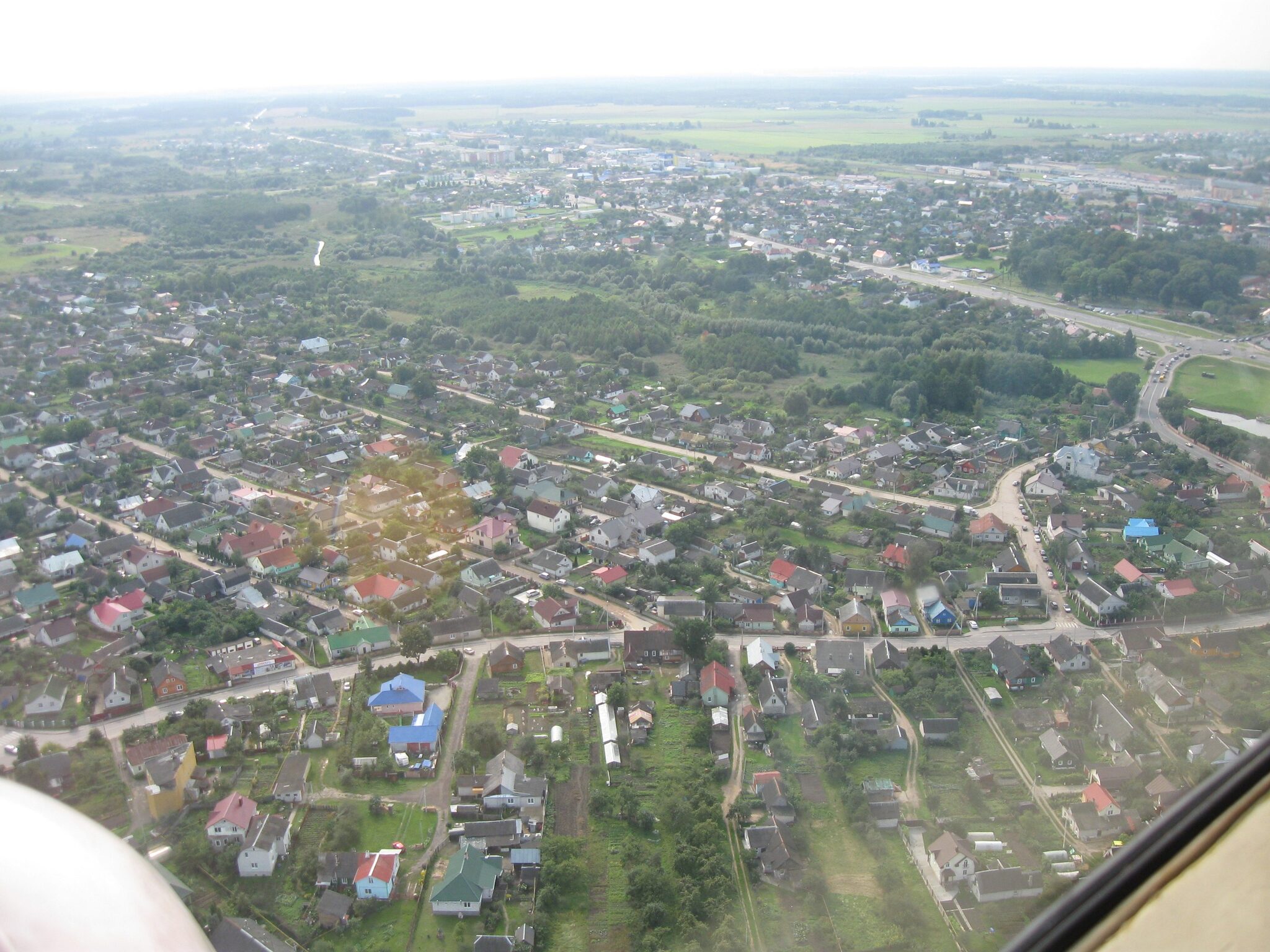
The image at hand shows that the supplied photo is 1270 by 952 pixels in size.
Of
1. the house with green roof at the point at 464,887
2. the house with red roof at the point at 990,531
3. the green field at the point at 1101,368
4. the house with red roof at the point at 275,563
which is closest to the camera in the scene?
the house with green roof at the point at 464,887

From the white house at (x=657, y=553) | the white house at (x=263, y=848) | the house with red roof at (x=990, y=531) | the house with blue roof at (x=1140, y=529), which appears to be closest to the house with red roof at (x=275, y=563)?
the white house at (x=657, y=553)

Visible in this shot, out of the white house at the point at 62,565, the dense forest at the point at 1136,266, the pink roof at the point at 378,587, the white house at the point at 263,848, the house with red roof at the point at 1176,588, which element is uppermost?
the dense forest at the point at 1136,266

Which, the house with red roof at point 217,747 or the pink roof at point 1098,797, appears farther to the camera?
the house with red roof at point 217,747

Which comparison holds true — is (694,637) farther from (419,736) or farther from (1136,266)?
(1136,266)

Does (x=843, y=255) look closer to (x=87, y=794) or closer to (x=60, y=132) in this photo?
(x=87, y=794)

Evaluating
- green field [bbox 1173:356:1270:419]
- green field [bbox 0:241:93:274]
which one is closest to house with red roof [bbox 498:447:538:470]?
green field [bbox 1173:356:1270:419]

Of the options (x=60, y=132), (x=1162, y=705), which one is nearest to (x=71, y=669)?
(x=1162, y=705)

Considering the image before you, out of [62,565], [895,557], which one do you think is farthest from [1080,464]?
[62,565]

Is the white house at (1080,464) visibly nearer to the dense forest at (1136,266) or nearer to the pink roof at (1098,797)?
the pink roof at (1098,797)
